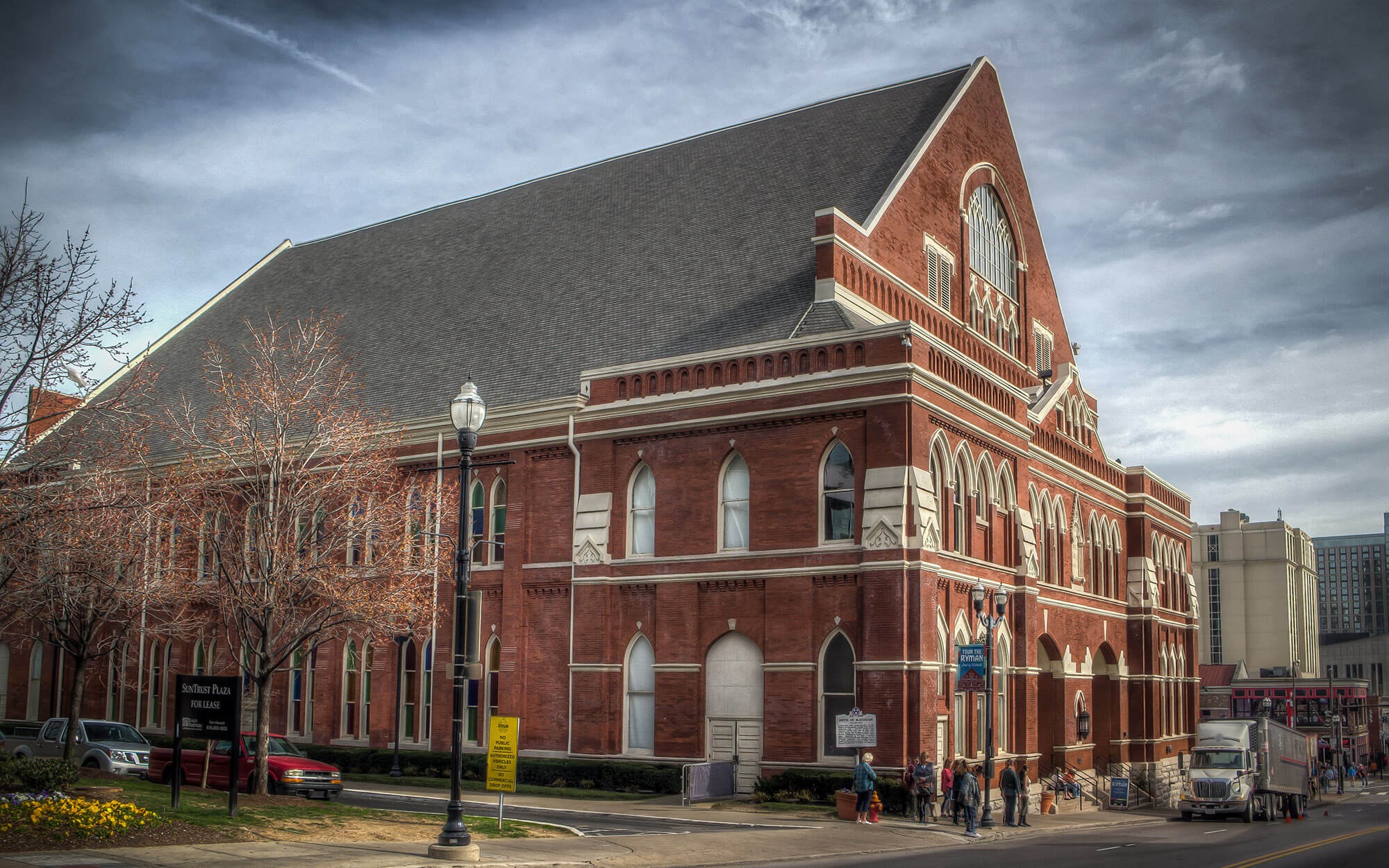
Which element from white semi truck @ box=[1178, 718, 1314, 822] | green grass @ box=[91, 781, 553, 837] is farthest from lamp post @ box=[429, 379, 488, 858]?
white semi truck @ box=[1178, 718, 1314, 822]

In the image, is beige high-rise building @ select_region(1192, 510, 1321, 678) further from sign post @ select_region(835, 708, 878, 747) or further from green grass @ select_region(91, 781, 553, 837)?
green grass @ select_region(91, 781, 553, 837)

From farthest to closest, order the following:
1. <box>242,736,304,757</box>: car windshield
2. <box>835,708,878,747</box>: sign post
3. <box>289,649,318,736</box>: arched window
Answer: <box>289,649,318,736</box>: arched window < <box>835,708,878,747</box>: sign post < <box>242,736,304,757</box>: car windshield

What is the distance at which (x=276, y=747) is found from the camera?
2867 cm

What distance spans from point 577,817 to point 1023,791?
12.7m

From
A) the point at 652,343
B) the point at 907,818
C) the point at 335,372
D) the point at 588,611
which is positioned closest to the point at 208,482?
the point at 335,372

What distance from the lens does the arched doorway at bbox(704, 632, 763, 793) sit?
31.3 metres

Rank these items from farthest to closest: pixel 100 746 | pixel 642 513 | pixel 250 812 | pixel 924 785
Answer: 1. pixel 642 513
2. pixel 100 746
3. pixel 924 785
4. pixel 250 812

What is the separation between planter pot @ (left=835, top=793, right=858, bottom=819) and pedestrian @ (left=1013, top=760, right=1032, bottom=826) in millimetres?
5970

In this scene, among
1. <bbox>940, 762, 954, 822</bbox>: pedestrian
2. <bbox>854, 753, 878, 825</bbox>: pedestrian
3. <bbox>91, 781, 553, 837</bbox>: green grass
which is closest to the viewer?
<bbox>91, 781, 553, 837</bbox>: green grass

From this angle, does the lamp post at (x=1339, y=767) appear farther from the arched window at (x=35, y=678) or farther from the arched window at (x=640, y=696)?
the arched window at (x=35, y=678)

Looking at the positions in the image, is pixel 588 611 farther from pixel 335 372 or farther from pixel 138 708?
pixel 138 708

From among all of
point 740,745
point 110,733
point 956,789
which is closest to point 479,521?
point 740,745

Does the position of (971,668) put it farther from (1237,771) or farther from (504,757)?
(1237,771)

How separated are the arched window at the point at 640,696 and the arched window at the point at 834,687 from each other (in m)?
5.02
